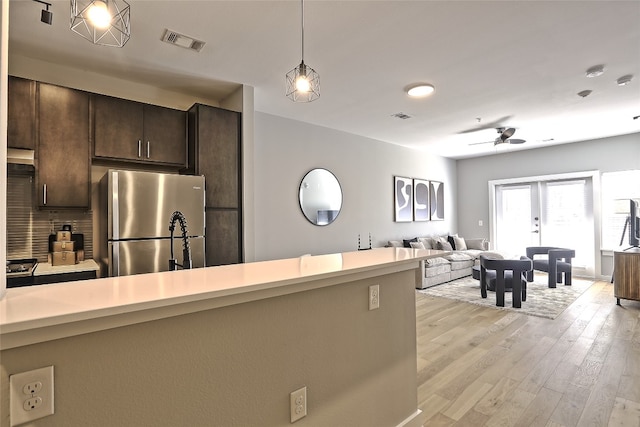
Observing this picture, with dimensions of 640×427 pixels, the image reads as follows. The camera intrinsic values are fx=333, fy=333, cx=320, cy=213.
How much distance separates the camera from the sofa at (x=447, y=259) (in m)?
5.88

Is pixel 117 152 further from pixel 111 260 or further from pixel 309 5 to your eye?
pixel 309 5

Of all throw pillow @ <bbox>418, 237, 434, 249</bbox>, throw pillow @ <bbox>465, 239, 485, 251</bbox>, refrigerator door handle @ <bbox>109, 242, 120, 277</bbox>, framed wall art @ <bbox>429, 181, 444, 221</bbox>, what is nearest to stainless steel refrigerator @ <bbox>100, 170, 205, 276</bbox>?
refrigerator door handle @ <bbox>109, 242, 120, 277</bbox>

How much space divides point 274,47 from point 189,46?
0.72 m

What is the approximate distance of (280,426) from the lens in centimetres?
135

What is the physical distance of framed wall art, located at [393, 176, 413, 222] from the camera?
6762 millimetres

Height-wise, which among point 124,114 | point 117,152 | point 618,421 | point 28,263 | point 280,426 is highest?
point 124,114

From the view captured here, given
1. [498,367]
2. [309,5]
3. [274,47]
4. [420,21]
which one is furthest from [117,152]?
[498,367]

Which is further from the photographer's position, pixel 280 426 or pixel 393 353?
pixel 393 353

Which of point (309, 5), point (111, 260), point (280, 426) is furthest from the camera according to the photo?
point (111, 260)

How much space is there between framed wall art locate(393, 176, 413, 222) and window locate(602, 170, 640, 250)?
3595 mm

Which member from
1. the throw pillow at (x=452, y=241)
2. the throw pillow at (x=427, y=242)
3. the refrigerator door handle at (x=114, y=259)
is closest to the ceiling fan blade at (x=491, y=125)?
the throw pillow at (x=427, y=242)

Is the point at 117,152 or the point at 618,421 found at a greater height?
the point at 117,152

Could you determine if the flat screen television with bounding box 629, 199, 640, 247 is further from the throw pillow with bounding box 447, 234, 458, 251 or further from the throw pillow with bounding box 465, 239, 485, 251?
the throw pillow with bounding box 447, 234, 458, 251

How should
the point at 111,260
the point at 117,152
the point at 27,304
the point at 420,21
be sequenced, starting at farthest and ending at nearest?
the point at 117,152 < the point at 111,260 < the point at 420,21 < the point at 27,304
